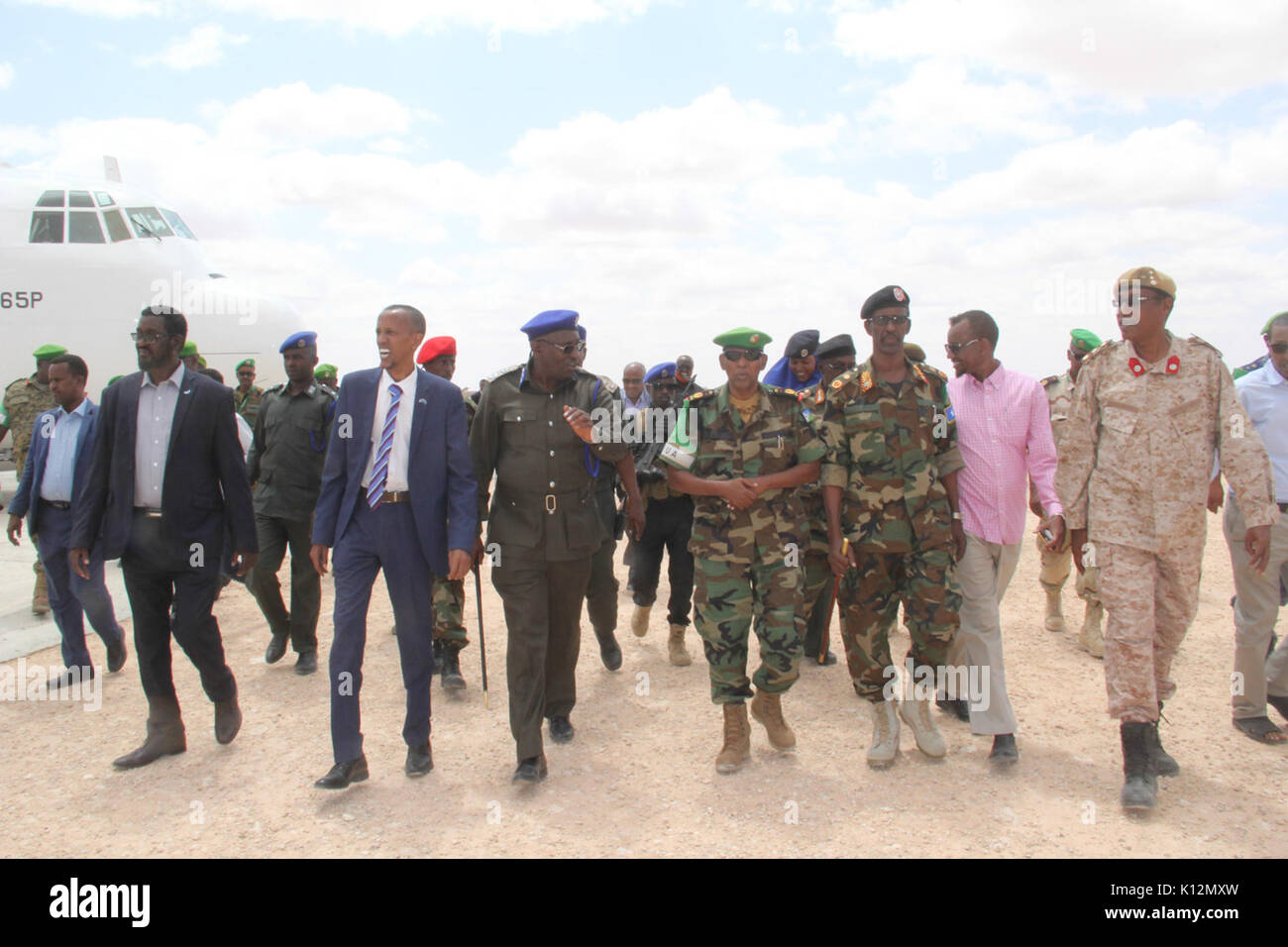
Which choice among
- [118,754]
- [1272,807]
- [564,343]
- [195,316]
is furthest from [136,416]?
[195,316]

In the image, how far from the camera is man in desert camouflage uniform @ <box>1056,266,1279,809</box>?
12.6ft

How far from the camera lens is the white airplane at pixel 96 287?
12.4 m

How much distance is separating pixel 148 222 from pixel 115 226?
476mm

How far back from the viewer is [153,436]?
4375 mm

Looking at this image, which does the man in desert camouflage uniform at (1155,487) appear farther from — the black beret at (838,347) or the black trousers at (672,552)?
the black trousers at (672,552)

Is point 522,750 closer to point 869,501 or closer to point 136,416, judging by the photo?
point 869,501

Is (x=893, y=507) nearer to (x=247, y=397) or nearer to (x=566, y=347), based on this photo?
(x=566, y=347)

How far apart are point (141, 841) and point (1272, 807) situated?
474cm

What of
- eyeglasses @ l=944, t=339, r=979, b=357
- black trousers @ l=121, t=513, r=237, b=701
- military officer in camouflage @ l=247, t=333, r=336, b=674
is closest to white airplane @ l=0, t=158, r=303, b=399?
military officer in camouflage @ l=247, t=333, r=336, b=674

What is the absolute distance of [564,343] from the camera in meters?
4.20

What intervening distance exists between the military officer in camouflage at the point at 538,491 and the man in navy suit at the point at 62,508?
3.15 metres

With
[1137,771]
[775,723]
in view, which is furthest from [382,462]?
[1137,771]

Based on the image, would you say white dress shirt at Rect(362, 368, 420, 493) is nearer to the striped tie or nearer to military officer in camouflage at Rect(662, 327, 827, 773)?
the striped tie
